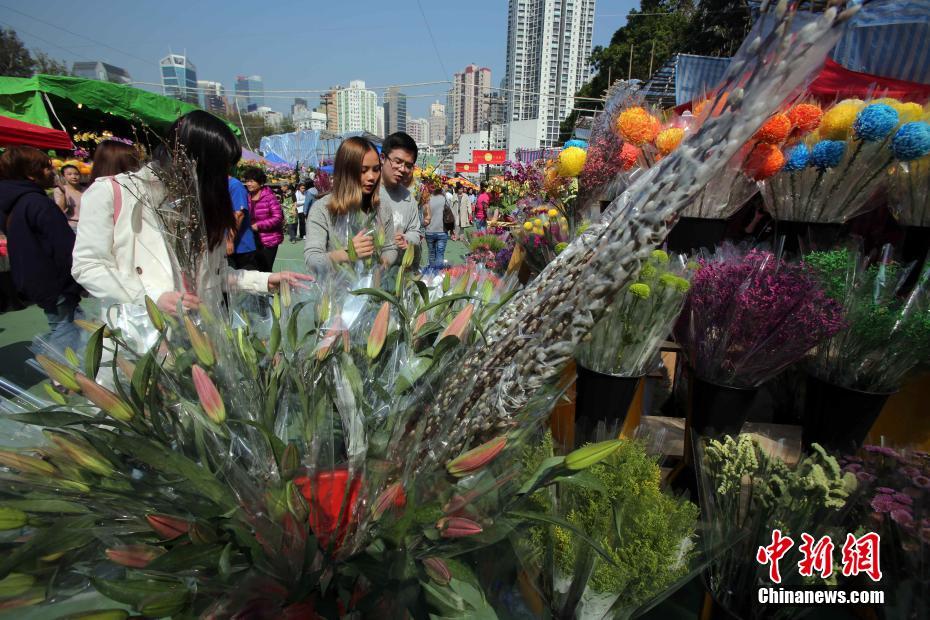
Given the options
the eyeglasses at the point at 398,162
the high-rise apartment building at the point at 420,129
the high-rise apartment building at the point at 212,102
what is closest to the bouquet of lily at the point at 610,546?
the high-rise apartment building at the point at 212,102

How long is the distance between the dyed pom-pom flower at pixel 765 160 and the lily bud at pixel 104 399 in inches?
86.2

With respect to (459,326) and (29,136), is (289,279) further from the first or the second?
(29,136)

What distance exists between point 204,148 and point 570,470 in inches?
64.1

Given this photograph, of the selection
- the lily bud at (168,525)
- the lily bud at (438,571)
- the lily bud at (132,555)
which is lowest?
the lily bud at (438,571)

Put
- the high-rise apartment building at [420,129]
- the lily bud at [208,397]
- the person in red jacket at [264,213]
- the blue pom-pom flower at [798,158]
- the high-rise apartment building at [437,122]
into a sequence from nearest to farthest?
the lily bud at [208,397] < the blue pom-pom flower at [798,158] < the person in red jacket at [264,213] < the high-rise apartment building at [420,129] < the high-rise apartment building at [437,122]

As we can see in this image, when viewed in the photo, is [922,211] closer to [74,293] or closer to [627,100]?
[627,100]

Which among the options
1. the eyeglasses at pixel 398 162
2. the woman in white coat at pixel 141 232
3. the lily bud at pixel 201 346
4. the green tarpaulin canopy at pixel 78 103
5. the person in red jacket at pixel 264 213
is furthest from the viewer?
the green tarpaulin canopy at pixel 78 103

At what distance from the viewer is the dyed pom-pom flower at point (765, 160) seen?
6.25 ft

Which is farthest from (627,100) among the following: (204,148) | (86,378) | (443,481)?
(86,378)

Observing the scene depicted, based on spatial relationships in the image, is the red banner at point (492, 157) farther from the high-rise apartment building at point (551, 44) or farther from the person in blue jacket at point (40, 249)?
the person in blue jacket at point (40, 249)

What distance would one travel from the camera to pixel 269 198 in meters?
5.37

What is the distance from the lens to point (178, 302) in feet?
3.10

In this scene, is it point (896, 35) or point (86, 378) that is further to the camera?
point (896, 35)

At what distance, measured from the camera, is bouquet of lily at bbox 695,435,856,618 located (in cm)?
112
